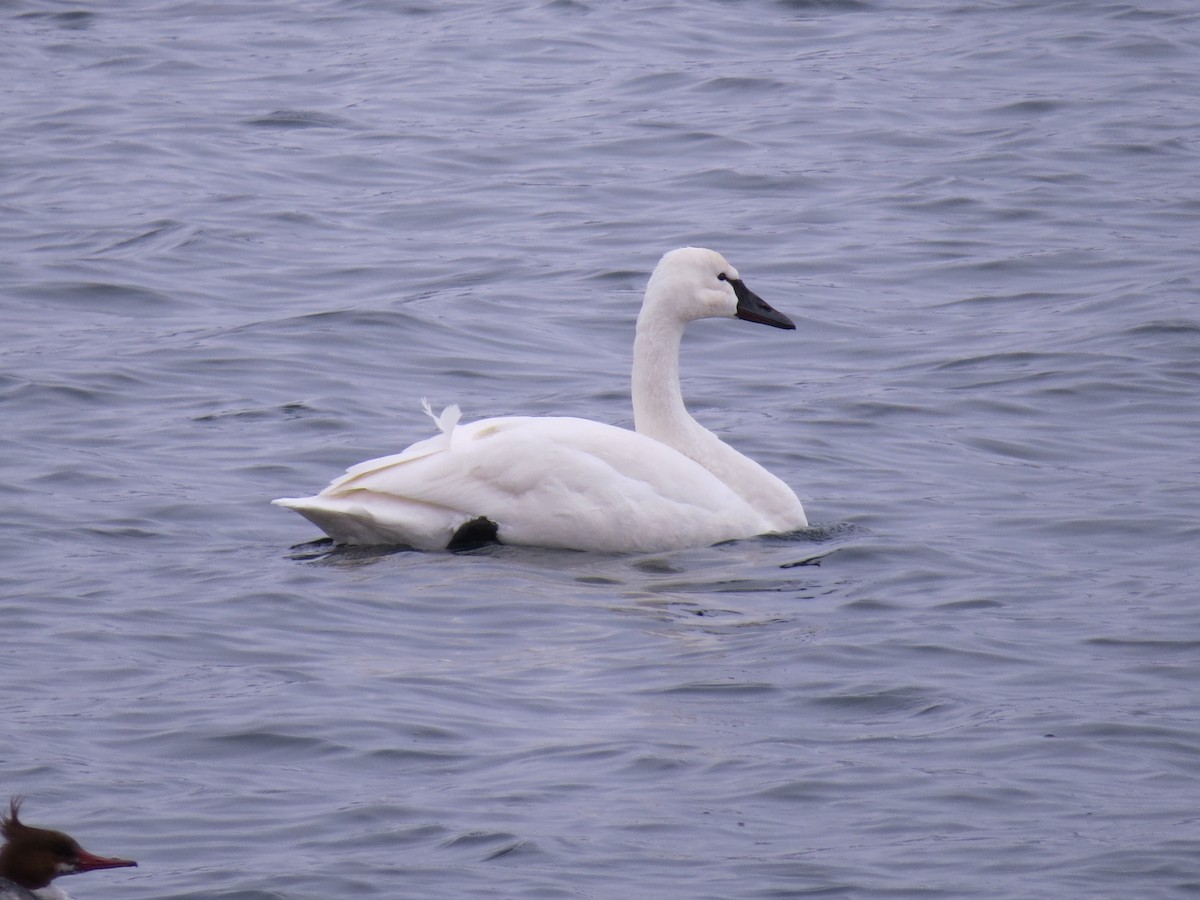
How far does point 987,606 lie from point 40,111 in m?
12.3

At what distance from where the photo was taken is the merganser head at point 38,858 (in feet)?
17.0

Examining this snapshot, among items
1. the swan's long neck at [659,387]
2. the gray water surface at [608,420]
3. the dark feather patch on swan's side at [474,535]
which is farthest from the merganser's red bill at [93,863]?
the swan's long neck at [659,387]

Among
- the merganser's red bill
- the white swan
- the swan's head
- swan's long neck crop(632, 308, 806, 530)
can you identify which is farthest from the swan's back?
the merganser's red bill

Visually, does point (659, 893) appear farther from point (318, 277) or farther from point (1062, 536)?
point (318, 277)

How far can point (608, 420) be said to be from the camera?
11.0m

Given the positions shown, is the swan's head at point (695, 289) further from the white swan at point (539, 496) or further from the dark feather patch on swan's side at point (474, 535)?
the dark feather patch on swan's side at point (474, 535)

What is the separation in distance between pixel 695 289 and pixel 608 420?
56.2 inches

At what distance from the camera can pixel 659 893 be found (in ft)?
18.7

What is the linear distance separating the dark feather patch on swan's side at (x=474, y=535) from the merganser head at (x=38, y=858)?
368 centimetres

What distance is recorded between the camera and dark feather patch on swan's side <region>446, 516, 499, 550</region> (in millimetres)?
8812

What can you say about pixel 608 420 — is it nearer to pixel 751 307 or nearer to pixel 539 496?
pixel 751 307

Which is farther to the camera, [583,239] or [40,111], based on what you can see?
[40,111]

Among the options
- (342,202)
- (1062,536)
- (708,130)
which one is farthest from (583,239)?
(1062,536)

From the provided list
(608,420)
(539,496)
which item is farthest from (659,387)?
(608,420)
